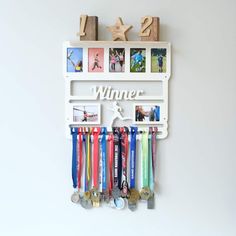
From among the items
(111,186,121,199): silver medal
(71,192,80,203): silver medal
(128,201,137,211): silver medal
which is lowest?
(128,201,137,211): silver medal

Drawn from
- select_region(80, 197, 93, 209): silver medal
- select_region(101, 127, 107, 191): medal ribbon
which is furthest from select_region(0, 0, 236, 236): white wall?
select_region(101, 127, 107, 191): medal ribbon

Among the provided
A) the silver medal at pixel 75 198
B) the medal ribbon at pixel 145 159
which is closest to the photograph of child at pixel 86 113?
the medal ribbon at pixel 145 159

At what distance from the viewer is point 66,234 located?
1589 mm

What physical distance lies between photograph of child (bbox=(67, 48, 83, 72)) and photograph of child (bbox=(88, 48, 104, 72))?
0.14 ft

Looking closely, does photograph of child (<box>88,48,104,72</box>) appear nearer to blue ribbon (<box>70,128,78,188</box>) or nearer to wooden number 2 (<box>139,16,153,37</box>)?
wooden number 2 (<box>139,16,153,37</box>)

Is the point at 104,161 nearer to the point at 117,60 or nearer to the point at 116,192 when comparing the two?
the point at 116,192

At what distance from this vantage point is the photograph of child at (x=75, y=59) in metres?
1.55

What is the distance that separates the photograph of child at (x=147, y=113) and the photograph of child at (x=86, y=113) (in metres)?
0.19

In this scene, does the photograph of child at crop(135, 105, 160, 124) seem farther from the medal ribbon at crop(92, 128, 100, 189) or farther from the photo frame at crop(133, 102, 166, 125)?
the medal ribbon at crop(92, 128, 100, 189)

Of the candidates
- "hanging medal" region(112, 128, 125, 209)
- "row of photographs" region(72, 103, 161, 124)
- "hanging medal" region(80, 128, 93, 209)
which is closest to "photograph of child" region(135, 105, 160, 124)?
"row of photographs" region(72, 103, 161, 124)

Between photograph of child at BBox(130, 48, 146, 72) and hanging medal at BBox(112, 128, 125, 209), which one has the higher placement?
photograph of child at BBox(130, 48, 146, 72)

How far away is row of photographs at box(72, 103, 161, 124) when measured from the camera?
156 cm

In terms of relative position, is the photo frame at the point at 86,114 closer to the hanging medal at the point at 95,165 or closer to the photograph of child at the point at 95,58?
the hanging medal at the point at 95,165

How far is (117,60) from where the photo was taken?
5.08ft
